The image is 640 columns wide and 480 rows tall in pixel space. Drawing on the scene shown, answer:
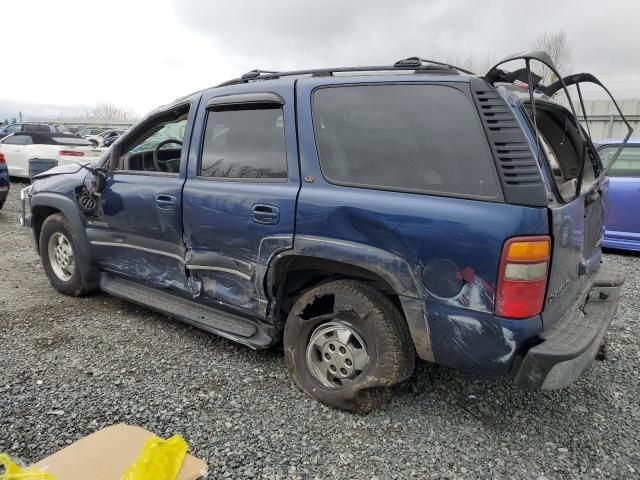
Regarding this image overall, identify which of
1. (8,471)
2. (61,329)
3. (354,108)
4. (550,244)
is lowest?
(61,329)

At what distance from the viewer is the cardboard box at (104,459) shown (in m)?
1.91

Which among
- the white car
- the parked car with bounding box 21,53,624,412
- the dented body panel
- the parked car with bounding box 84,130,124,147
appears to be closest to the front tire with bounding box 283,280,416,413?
the parked car with bounding box 21,53,624,412

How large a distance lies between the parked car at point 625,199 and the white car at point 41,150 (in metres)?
10.5

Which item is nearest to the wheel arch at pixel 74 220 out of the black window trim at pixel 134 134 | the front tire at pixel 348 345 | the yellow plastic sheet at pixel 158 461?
the black window trim at pixel 134 134

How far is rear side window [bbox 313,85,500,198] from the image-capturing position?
2266mm

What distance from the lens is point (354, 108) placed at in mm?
2648

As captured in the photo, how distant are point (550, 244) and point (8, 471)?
2.30 meters

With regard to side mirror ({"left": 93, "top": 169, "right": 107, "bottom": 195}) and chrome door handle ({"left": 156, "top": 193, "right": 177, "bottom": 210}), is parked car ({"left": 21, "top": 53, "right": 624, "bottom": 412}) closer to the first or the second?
chrome door handle ({"left": 156, "top": 193, "right": 177, "bottom": 210})

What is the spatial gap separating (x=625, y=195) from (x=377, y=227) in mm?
5307

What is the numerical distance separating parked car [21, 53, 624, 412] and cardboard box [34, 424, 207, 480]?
1014 millimetres

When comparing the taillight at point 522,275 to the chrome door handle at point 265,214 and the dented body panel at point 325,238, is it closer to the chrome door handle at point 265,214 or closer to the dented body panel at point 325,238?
the dented body panel at point 325,238

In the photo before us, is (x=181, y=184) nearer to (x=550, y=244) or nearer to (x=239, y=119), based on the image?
(x=239, y=119)

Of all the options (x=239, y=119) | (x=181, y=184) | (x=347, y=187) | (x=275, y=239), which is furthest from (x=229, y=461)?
(x=239, y=119)

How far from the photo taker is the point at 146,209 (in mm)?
3500
